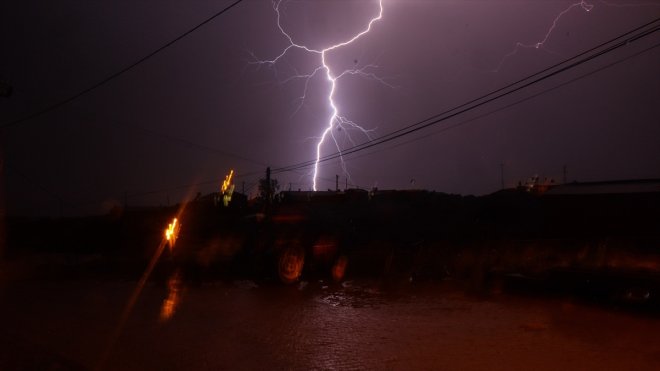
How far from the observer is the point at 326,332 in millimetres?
8023

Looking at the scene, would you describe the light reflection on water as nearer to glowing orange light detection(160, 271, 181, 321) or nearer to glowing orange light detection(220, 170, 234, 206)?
glowing orange light detection(160, 271, 181, 321)

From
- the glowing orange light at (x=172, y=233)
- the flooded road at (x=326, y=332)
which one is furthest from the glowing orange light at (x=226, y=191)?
the flooded road at (x=326, y=332)

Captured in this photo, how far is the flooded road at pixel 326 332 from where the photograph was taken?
20.9 ft

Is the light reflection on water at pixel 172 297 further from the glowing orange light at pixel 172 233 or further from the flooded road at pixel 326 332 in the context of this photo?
the glowing orange light at pixel 172 233

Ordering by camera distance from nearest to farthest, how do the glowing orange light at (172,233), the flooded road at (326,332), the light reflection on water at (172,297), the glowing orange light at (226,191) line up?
the flooded road at (326,332) < the light reflection on water at (172,297) < the glowing orange light at (172,233) < the glowing orange light at (226,191)

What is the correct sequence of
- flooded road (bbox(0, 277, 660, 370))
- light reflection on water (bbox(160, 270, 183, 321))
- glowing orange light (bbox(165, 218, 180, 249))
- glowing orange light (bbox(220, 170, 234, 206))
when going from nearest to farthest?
1. flooded road (bbox(0, 277, 660, 370))
2. light reflection on water (bbox(160, 270, 183, 321))
3. glowing orange light (bbox(165, 218, 180, 249))
4. glowing orange light (bbox(220, 170, 234, 206))

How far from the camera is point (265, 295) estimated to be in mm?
12008

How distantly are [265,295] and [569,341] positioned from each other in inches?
258

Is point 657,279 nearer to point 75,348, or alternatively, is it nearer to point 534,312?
point 534,312

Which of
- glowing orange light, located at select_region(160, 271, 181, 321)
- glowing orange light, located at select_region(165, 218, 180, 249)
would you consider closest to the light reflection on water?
glowing orange light, located at select_region(160, 271, 181, 321)

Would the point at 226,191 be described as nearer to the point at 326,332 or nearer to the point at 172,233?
the point at 172,233

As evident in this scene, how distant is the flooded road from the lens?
6359 mm

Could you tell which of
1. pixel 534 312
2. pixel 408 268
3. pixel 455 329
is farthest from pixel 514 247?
pixel 455 329

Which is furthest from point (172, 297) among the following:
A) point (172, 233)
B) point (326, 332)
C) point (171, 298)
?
point (172, 233)
